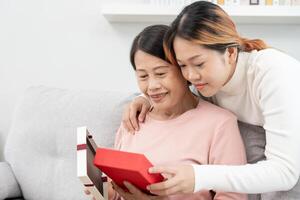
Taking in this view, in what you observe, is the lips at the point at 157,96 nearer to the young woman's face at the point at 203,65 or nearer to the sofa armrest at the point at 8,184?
the young woman's face at the point at 203,65

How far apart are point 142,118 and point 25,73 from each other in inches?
41.2

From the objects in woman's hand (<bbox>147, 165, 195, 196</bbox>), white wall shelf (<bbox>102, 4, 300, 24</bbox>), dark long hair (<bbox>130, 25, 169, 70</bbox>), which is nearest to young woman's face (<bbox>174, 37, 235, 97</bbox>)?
dark long hair (<bbox>130, 25, 169, 70</bbox>)

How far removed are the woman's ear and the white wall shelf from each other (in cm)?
85

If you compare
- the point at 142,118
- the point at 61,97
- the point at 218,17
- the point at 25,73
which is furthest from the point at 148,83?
the point at 25,73

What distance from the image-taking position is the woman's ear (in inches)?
44.8

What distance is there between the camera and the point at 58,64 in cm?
218

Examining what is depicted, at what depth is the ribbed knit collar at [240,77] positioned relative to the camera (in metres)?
1.18

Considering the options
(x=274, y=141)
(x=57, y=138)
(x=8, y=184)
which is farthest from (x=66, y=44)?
(x=274, y=141)

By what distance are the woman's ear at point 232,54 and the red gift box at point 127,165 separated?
375mm

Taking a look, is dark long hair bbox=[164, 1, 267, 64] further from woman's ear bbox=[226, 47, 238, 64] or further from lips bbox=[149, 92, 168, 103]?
lips bbox=[149, 92, 168, 103]

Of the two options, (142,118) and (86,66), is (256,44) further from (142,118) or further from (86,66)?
(86,66)

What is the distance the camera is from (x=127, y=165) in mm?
967

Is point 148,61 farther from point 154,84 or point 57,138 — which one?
point 57,138

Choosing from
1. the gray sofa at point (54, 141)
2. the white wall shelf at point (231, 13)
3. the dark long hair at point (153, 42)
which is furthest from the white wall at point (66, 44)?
the dark long hair at point (153, 42)
